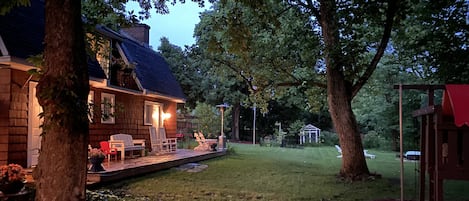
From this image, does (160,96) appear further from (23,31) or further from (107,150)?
(23,31)

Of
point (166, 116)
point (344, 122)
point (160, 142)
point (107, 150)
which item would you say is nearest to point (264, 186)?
point (344, 122)

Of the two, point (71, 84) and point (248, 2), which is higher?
point (248, 2)

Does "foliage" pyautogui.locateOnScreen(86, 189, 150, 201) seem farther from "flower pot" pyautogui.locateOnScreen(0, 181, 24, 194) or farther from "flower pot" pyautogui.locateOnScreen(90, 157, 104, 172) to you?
"flower pot" pyautogui.locateOnScreen(0, 181, 24, 194)

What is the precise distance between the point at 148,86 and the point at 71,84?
11636mm

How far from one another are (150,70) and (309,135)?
17.5 meters

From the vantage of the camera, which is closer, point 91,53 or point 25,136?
point 91,53

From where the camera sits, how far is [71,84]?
130 inches

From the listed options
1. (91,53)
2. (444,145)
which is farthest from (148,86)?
(444,145)

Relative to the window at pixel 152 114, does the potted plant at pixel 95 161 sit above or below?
below

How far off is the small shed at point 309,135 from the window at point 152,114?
15.3 m

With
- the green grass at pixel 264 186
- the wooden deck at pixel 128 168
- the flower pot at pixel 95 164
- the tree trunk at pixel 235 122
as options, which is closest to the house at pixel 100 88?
the flower pot at pixel 95 164

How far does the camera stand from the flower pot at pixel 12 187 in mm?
5684

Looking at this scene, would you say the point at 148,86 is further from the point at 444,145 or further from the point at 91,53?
the point at 444,145

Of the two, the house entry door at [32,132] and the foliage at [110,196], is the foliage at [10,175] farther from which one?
the house entry door at [32,132]
